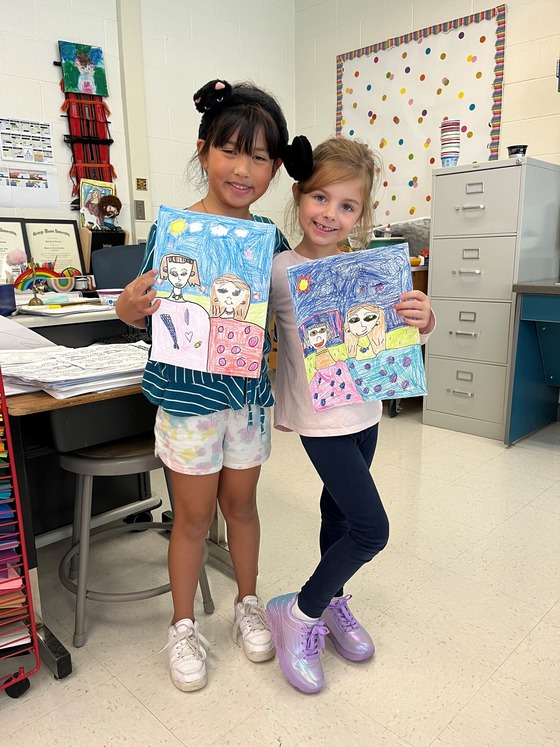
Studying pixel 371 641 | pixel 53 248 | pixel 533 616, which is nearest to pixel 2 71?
pixel 53 248

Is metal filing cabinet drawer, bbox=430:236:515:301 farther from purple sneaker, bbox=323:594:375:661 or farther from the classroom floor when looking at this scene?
purple sneaker, bbox=323:594:375:661

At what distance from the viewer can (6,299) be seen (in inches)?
71.7

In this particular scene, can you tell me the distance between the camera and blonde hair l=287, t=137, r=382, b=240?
110 cm

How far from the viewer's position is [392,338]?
1117 millimetres

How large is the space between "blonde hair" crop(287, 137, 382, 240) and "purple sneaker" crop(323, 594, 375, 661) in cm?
91

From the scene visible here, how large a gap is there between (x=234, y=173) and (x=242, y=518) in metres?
0.77

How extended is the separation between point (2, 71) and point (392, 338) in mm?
2993

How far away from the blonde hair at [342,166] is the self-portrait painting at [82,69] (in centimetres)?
273

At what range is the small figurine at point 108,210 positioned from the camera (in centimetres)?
336

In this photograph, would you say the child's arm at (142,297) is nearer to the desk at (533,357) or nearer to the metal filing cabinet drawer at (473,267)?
the desk at (533,357)

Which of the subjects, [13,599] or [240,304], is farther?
[13,599]

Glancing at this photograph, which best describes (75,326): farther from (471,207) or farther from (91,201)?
(471,207)

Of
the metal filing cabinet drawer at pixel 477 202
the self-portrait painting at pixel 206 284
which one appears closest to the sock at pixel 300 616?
the self-portrait painting at pixel 206 284

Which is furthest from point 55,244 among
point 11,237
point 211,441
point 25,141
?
point 211,441
